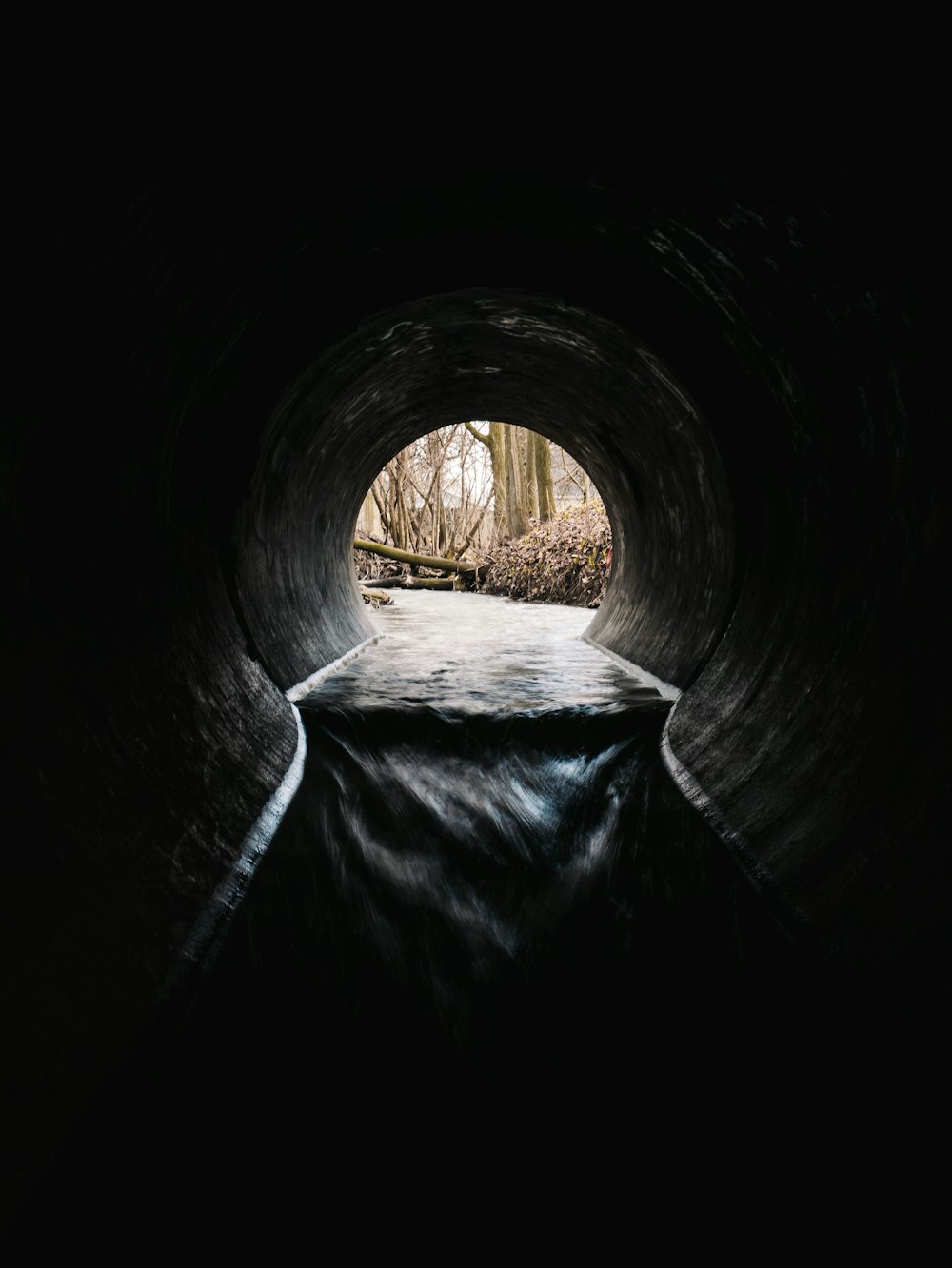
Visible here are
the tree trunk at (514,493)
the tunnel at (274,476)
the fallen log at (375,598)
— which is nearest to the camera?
the tunnel at (274,476)

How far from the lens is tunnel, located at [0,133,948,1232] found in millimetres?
1983

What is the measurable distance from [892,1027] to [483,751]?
2.89m

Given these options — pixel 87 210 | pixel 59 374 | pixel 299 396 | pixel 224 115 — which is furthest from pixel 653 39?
pixel 299 396

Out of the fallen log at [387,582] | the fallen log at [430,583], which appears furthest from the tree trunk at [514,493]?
the fallen log at [387,582]

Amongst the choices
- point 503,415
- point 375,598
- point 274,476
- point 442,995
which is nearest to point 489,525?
point 375,598

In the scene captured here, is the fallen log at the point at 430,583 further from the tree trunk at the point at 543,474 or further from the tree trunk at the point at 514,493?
the tree trunk at the point at 543,474

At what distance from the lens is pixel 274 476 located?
5.27 meters

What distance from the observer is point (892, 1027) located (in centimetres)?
191

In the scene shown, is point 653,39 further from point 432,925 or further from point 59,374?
point 432,925

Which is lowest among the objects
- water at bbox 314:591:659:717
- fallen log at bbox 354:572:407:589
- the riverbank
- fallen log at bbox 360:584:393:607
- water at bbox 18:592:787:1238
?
fallen log at bbox 354:572:407:589

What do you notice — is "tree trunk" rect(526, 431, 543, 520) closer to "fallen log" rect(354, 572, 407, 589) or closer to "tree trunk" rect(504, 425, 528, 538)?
"tree trunk" rect(504, 425, 528, 538)

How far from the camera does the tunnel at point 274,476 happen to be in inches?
Answer: 78.1

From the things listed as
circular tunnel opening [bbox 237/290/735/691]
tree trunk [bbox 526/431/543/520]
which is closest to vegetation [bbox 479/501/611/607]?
tree trunk [bbox 526/431/543/520]

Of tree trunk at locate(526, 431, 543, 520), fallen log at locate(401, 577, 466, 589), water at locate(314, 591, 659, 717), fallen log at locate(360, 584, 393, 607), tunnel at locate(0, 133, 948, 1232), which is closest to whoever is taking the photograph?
tunnel at locate(0, 133, 948, 1232)
